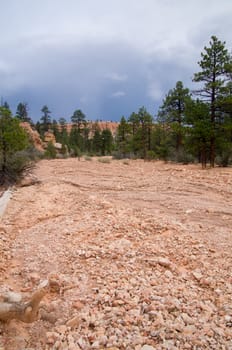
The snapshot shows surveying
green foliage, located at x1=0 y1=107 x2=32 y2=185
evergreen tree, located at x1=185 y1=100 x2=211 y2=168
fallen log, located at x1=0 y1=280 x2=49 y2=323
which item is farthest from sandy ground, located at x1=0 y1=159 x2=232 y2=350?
evergreen tree, located at x1=185 y1=100 x2=211 y2=168

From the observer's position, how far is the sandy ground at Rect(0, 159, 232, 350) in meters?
2.22

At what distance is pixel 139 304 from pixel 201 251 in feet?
5.22

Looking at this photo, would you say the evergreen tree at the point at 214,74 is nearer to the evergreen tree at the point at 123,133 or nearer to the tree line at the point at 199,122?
the tree line at the point at 199,122

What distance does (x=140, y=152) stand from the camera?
30.5m

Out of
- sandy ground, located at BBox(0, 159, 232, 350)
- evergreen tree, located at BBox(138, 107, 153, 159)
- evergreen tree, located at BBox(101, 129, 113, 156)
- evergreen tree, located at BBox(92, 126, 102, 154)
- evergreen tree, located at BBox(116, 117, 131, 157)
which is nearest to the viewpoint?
sandy ground, located at BBox(0, 159, 232, 350)

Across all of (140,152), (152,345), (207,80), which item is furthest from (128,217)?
(140,152)

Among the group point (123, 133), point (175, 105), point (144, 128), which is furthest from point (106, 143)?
point (175, 105)

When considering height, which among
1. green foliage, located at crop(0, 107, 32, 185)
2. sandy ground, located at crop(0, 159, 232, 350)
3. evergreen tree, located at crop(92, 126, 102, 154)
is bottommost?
sandy ground, located at crop(0, 159, 232, 350)

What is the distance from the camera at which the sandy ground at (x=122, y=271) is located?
87.4 inches

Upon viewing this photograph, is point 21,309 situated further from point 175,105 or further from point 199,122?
point 175,105

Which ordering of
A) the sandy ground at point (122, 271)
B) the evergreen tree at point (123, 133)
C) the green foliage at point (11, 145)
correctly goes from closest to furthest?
the sandy ground at point (122, 271)
the green foliage at point (11, 145)
the evergreen tree at point (123, 133)

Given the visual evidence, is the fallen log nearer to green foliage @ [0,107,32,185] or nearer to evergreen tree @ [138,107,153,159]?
green foliage @ [0,107,32,185]

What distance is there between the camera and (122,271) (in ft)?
10.6

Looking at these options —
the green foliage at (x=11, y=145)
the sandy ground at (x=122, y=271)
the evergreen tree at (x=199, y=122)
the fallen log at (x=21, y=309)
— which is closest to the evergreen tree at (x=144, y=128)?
the evergreen tree at (x=199, y=122)
